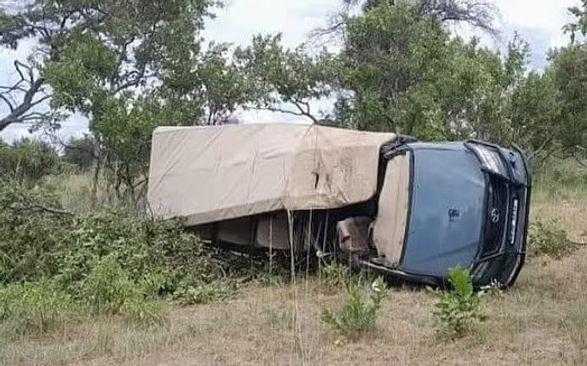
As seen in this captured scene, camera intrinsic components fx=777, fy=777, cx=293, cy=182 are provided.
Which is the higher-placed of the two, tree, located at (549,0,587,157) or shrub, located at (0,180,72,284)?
tree, located at (549,0,587,157)

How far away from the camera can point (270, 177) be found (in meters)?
7.37

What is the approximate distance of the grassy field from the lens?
4727 millimetres

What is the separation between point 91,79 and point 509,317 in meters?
6.88

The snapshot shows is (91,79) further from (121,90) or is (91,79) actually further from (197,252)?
(197,252)

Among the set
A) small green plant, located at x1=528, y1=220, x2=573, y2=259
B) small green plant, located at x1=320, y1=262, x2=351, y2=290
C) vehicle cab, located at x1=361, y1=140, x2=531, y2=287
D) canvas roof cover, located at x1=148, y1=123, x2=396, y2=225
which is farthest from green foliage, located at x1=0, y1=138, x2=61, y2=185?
small green plant, located at x1=528, y1=220, x2=573, y2=259

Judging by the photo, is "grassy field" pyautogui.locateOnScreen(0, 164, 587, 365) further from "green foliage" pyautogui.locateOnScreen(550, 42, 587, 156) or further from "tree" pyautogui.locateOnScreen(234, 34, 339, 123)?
"green foliage" pyautogui.locateOnScreen(550, 42, 587, 156)

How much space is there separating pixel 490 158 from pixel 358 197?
1240mm

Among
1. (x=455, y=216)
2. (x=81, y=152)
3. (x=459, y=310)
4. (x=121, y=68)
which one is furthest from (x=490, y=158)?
(x=81, y=152)

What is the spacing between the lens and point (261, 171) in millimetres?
7473

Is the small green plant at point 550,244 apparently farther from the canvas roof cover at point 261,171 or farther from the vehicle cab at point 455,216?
the canvas roof cover at point 261,171

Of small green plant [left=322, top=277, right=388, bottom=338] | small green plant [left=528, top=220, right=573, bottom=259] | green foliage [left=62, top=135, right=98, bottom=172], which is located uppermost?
green foliage [left=62, top=135, right=98, bottom=172]

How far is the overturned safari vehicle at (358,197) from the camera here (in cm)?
674

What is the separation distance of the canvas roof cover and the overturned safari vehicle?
0.01 meters

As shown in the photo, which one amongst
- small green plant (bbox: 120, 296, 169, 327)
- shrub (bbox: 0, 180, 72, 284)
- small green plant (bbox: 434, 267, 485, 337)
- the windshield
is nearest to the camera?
small green plant (bbox: 434, 267, 485, 337)
